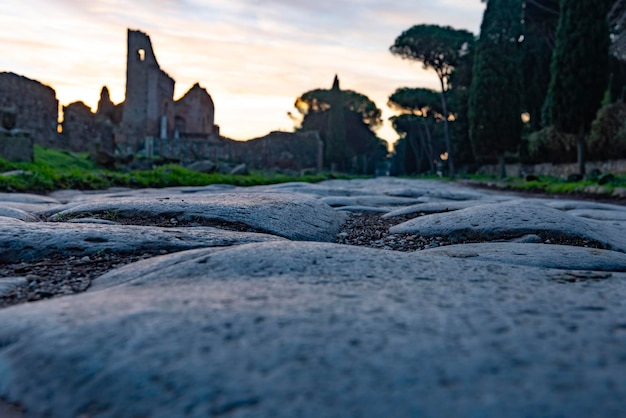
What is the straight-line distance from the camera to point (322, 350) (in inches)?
35.7

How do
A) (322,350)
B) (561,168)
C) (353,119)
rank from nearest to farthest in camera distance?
(322,350) → (561,168) → (353,119)

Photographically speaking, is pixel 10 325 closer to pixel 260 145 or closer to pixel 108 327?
pixel 108 327

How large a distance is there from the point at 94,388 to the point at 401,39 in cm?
2712

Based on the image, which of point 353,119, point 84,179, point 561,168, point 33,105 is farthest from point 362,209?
point 353,119

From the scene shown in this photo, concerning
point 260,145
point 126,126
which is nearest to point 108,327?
point 260,145

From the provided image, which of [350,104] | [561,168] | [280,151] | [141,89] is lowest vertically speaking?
[561,168]

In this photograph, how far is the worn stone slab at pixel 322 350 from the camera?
78 cm

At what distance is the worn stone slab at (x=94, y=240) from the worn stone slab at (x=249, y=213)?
0.43 meters

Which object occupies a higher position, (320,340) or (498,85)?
(498,85)

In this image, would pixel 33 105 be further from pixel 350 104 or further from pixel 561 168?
pixel 350 104

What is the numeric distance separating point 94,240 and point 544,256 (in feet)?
5.53

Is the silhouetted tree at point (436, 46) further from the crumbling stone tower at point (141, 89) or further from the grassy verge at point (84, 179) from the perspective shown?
the grassy verge at point (84, 179)

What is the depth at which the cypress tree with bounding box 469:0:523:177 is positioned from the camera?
18234 mm

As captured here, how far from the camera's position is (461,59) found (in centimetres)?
2598
